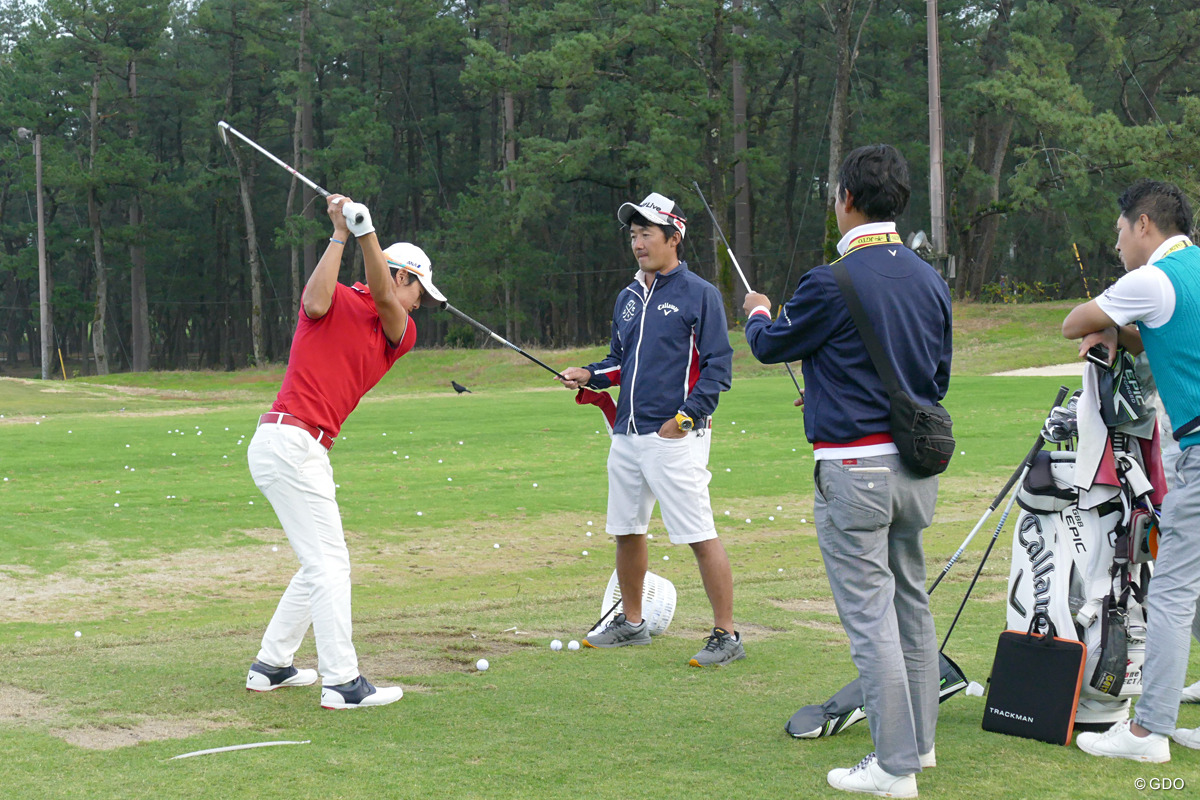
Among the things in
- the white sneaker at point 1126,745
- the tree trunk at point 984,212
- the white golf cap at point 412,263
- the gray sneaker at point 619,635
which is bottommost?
the gray sneaker at point 619,635

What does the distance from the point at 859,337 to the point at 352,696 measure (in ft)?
8.86

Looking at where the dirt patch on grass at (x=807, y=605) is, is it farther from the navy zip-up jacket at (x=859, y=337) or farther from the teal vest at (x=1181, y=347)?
the navy zip-up jacket at (x=859, y=337)

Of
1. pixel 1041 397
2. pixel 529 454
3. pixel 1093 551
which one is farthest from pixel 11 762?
pixel 1041 397

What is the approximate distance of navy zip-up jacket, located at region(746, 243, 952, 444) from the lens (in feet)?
13.8

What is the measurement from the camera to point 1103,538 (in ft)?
15.6

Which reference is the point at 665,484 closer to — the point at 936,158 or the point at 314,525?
the point at 314,525

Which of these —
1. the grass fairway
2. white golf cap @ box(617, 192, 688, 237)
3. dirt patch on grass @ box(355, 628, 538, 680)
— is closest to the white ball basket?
the grass fairway

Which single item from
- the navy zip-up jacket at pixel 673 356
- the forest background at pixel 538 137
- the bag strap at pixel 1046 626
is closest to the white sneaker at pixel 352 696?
the navy zip-up jacket at pixel 673 356

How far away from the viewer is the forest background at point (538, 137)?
43.3 metres

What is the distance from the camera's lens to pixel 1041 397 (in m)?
21.0

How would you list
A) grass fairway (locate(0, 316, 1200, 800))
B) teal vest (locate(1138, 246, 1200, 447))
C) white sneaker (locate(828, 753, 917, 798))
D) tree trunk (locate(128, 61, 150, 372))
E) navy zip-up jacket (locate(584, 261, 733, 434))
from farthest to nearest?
tree trunk (locate(128, 61, 150, 372)) < navy zip-up jacket (locate(584, 261, 733, 434)) < teal vest (locate(1138, 246, 1200, 447)) < grass fairway (locate(0, 316, 1200, 800)) < white sneaker (locate(828, 753, 917, 798))

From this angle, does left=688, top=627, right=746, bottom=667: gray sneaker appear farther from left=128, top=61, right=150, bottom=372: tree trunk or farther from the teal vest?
left=128, top=61, right=150, bottom=372: tree trunk

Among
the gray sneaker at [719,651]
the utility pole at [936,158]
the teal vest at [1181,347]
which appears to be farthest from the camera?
the utility pole at [936,158]

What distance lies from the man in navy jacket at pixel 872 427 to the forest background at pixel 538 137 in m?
33.2
